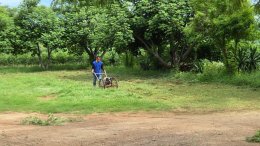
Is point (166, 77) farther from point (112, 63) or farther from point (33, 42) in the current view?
point (112, 63)

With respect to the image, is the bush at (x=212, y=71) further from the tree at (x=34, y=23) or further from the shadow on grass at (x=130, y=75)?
the tree at (x=34, y=23)

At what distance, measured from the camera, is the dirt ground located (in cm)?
798

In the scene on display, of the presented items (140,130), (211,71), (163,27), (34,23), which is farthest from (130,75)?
(140,130)

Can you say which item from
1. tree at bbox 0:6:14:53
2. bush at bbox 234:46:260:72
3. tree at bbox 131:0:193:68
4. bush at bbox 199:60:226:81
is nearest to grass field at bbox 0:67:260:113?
bush at bbox 199:60:226:81

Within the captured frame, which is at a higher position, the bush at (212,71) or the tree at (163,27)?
the tree at (163,27)

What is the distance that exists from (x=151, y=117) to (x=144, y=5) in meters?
14.4

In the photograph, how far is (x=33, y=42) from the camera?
1282 inches

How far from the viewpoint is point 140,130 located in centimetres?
938

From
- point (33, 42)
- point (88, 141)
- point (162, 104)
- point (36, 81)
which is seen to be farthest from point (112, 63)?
point (88, 141)

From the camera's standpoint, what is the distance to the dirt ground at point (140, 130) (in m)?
7.98

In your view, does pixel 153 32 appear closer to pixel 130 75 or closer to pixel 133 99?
pixel 130 75

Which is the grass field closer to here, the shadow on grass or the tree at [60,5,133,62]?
the shadow on grass

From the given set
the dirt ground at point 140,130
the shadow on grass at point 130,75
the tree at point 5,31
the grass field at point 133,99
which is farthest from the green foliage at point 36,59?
the dirt ground at point 140,130

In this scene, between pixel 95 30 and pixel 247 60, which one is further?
pixel 95 30
